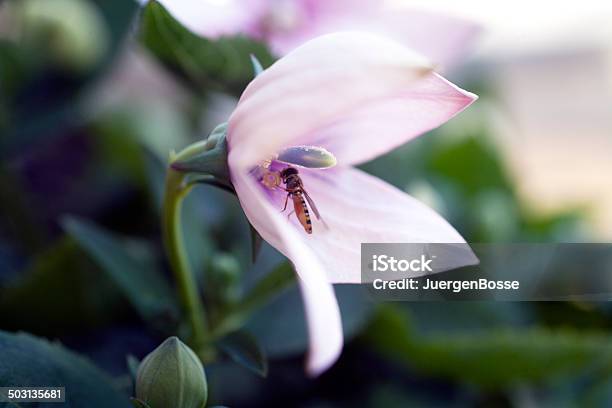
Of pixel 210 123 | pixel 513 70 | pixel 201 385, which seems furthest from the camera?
Result: pixel 513 70

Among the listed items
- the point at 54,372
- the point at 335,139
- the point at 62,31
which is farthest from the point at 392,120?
the point at 62,31

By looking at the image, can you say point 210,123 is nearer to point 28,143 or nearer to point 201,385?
point 28,143

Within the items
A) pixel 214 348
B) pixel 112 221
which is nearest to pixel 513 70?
pixel 112 221

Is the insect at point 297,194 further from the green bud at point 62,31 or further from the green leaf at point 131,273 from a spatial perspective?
the green bud at point 62,31

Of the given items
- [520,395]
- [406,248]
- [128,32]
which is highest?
[128,32]

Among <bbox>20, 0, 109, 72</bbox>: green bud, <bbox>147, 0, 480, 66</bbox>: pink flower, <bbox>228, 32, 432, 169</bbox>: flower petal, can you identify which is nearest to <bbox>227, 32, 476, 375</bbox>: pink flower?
<bbox>228, 32, 432, 169</bbox>: flower petal

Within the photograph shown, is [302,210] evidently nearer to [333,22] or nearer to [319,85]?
[319,85]
